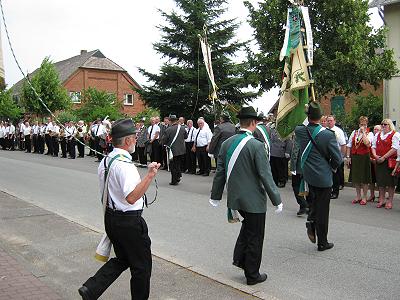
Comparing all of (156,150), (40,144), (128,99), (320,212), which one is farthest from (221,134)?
(128,99)

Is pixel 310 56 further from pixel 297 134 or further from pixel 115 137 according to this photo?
pixel 115 137

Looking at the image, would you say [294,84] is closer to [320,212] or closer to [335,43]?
[320,212]

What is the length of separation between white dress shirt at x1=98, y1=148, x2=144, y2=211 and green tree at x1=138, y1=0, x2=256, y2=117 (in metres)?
20.5

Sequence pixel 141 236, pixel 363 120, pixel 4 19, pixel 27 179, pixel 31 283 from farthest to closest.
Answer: pixel 27 179
pixel 363 120
pixel 4 19
pixel 31 283
pixel 141 236

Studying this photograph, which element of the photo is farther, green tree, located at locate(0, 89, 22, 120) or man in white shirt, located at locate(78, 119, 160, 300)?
green tree, located at locate(0, 89, 22, 120)

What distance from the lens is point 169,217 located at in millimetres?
9117

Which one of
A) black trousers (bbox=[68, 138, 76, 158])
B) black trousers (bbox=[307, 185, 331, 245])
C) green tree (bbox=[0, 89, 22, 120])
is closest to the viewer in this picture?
black trousers (bbox=[307, 185, 331, 245])

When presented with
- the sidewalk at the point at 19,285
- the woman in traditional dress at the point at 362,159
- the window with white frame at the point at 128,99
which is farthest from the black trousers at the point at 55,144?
the window with white frame at the point at 128,99

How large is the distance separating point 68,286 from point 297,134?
3.92 m

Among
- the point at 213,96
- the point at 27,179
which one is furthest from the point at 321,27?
the point at 27,179

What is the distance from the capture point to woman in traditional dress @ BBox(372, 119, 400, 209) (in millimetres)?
10109

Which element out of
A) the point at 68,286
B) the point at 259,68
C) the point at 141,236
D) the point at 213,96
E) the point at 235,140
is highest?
the point at 259,68

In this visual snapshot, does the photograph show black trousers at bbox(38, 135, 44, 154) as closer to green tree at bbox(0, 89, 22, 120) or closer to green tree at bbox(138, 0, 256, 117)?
green tree at bbox(138, 0, 256, 117)

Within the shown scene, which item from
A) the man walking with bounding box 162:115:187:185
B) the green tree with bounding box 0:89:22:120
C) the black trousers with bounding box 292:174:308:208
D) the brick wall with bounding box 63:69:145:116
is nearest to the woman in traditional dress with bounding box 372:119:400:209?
the black trousers with bounding box 292:174:308:208
